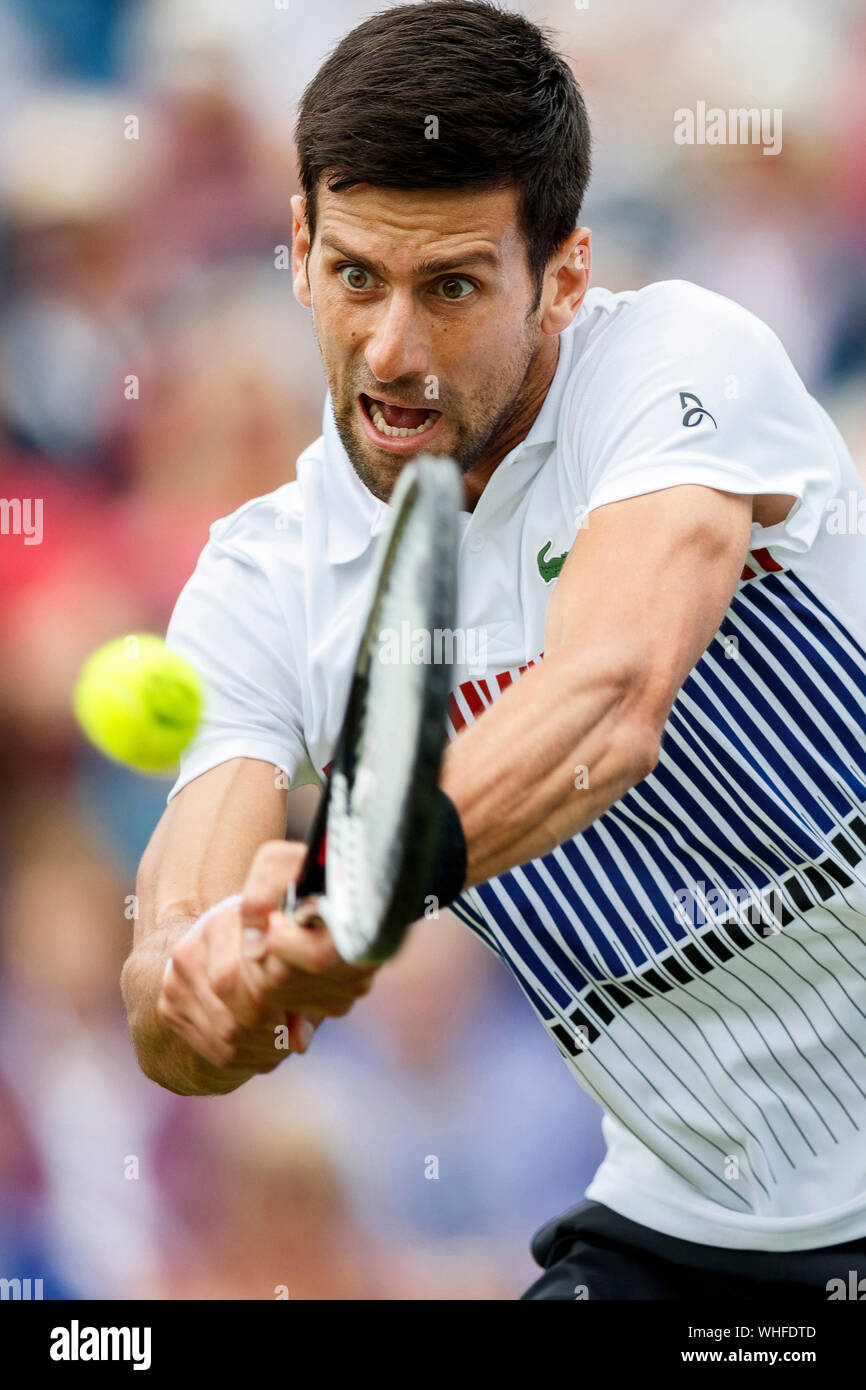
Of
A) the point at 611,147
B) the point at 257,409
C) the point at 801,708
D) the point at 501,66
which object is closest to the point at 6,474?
the point at 257,409

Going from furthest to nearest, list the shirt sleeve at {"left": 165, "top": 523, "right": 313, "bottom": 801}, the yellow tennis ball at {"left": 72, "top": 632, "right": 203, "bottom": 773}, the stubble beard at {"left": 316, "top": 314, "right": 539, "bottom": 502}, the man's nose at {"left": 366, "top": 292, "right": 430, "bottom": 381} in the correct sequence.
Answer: the yellow tennis ball at {"left": 72, "top": 632, "right": 203, "bottom": 773}, the shirt sleeve at {"left": 165, "top": 523, "right": 313, "bottom": 801}, the stubble beard at {"left": 316, "top": 314, "right": 539, "bottom": 502}, the man's nose at {"left": 366, "top": 292, "right": 430, "bottom": 381}

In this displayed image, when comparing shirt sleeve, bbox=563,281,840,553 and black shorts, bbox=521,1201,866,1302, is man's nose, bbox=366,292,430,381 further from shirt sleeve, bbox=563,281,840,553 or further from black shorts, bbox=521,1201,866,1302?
black shorts, bbox=521,1201,866,1302

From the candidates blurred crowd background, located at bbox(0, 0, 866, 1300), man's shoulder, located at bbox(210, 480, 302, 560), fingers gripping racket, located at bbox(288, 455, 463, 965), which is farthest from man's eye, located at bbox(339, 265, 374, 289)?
blurred crowd background, located at bbox(0, 0, 866, 1300)

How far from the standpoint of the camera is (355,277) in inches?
69.7

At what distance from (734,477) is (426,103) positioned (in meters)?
0.57

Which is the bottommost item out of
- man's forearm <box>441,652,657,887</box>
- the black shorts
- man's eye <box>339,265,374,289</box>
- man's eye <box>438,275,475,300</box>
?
the black shorts

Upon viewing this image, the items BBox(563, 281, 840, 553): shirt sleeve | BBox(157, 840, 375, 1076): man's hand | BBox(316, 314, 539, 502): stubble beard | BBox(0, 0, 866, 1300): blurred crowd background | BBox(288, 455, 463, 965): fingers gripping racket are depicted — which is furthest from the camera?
BBox(0, 0, 866, 1300): blurred crowd background

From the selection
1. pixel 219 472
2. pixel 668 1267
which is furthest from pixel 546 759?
pixel 219 472

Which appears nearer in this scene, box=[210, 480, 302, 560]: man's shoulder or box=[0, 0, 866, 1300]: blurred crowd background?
box=[210, 480, 302, 560]: man's shoulder

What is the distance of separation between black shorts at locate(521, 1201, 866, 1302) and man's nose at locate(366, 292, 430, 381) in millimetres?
1117

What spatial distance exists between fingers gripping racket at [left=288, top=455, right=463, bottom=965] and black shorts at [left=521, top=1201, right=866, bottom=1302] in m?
0.97

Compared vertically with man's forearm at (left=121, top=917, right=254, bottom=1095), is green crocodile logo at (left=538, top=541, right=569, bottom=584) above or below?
above

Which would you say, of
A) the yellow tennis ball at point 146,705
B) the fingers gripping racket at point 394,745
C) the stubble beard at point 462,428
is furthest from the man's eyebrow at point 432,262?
the fingers gripping racket at point 394,745

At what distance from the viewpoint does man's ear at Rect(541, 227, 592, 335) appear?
74.2 inches
